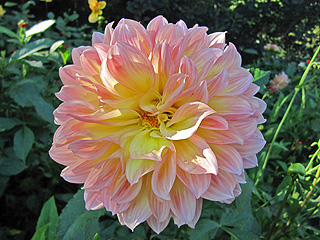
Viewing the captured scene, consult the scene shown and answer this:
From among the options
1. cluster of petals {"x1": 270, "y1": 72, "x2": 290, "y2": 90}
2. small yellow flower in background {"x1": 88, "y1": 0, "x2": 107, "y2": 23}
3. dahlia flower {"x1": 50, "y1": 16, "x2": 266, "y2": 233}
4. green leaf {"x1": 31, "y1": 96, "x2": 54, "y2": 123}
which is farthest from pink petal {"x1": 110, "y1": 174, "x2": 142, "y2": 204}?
cluster of petals {"x1": 270, "y1": 72, "x2": 290, "y2": 90}

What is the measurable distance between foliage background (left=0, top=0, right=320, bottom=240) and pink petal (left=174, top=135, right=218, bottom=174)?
15 cm

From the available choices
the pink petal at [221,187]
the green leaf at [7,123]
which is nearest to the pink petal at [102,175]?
the pink petal at [221,187]

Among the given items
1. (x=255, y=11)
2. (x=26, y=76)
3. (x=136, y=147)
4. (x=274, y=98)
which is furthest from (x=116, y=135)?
(x=255, y=11)

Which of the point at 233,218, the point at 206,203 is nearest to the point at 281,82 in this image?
the point at 233,218

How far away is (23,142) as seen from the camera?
1250 mm

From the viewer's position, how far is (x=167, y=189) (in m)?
0.65

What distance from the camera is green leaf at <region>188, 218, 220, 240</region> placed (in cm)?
90

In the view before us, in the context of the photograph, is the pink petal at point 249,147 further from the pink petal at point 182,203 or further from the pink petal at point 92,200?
the pink petal at point 92,200

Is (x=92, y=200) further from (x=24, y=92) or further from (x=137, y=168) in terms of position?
(x=24, y=92)

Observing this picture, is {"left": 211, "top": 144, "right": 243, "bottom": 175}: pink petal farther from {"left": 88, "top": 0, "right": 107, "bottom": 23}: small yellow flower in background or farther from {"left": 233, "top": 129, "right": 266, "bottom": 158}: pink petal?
{"left": 88, "top": 0, "right": 107, "bottom": 23}: small yellow flower in background

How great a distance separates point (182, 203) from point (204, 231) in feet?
0.96

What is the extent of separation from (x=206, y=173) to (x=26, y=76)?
3.71ft

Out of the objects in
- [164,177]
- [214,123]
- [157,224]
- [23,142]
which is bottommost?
[23,142]

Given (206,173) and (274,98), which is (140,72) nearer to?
(206,173)
